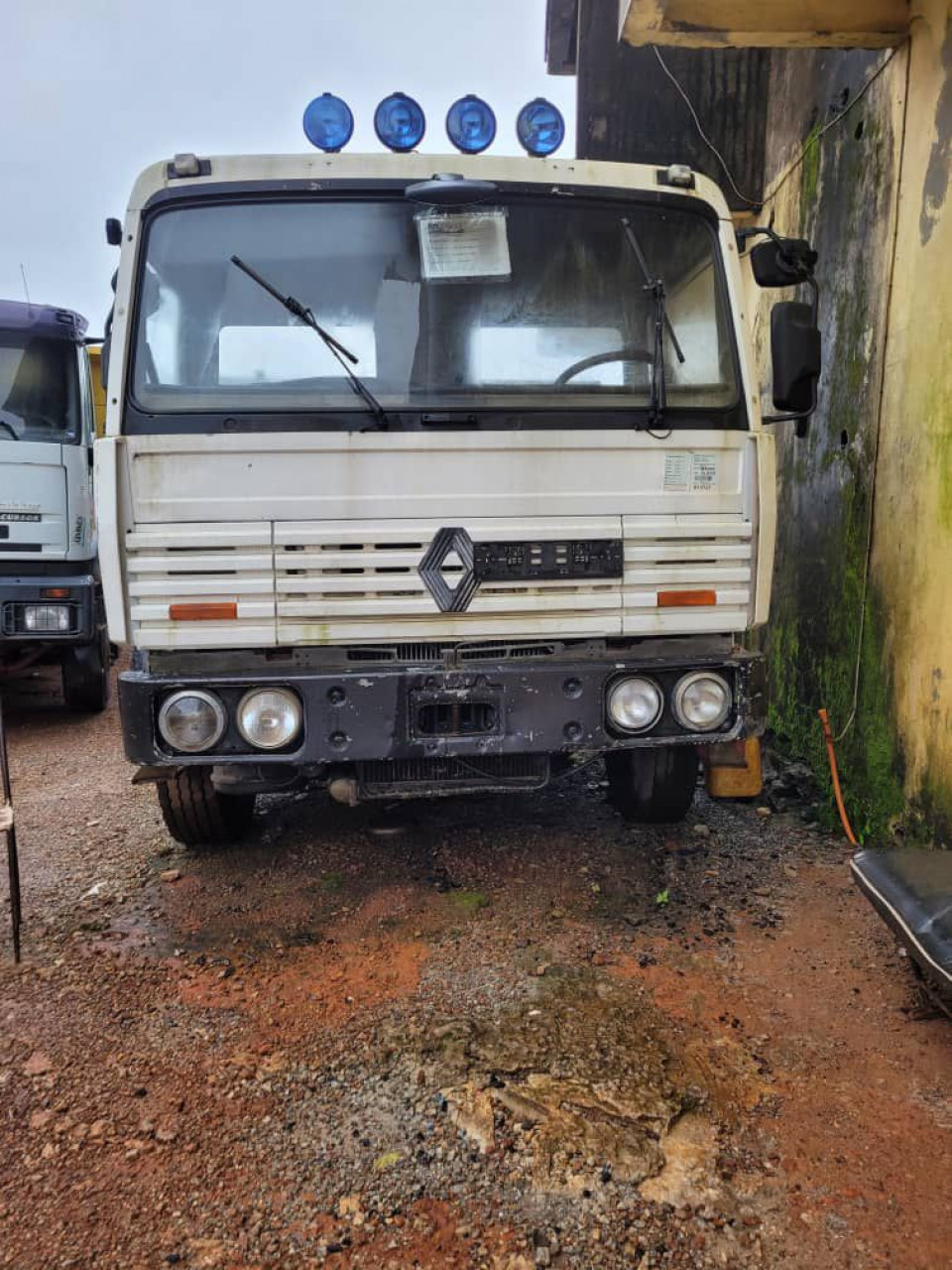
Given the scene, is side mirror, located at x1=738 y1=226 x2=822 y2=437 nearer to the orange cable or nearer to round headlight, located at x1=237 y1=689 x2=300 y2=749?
the orange cable

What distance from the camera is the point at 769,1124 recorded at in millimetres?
2105

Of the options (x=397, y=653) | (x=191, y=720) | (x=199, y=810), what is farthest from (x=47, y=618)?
(x=397, y=653)

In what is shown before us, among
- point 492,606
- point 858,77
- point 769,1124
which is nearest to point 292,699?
point 492,606

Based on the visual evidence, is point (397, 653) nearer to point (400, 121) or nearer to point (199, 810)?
point (199, 810)

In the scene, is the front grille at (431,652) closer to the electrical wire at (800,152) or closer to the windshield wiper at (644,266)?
the windshield wiper at (644,266)

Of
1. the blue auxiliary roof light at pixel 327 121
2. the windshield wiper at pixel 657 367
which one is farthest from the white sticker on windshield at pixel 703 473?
the blue auxiliary roof light at pixel 327 121

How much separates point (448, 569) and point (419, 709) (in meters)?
0.47

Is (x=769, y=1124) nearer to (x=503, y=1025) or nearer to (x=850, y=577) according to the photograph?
(x=503, y=1025)

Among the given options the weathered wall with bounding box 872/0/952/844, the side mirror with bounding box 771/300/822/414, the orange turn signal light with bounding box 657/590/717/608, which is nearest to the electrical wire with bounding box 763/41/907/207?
the weathered wall with bounding box 872/0/952/844

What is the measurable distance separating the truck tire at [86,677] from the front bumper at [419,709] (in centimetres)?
367

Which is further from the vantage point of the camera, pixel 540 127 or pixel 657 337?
pixel 540 127

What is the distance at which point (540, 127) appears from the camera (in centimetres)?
309

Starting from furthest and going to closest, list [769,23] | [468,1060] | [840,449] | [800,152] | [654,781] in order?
[800,152] < [840,449] < [769,23] < [654,781] < [468,1060]

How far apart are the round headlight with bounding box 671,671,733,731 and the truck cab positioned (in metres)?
4.27
